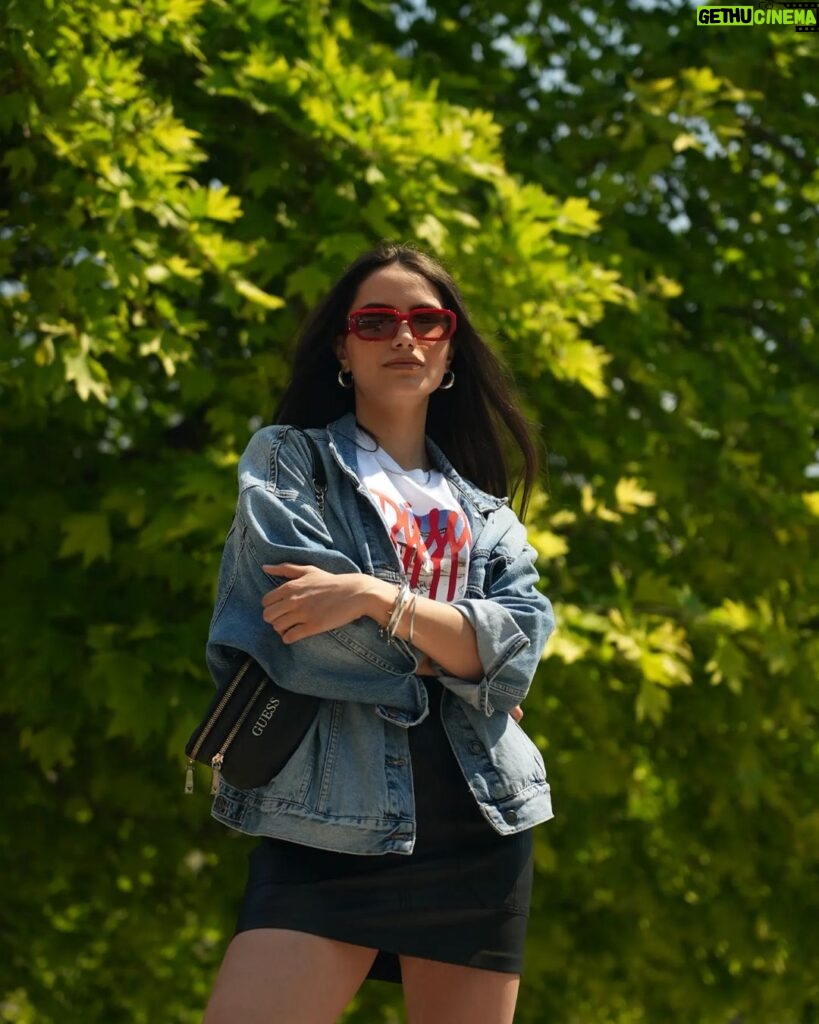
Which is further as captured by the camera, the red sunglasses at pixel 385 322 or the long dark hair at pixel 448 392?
the long dark hair at pixel 448 392

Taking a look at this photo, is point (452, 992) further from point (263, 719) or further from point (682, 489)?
point (682, 489)

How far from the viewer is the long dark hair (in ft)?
9.04

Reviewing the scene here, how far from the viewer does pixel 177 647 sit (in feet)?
14.8

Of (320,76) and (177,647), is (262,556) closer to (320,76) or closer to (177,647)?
(177,647)

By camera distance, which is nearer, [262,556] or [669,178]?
[262,556]

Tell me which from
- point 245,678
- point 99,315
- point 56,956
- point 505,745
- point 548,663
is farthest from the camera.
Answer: point 56,956

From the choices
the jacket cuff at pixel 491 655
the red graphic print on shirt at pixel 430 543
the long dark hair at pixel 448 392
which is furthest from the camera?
the long dark hair at pixel 448 392

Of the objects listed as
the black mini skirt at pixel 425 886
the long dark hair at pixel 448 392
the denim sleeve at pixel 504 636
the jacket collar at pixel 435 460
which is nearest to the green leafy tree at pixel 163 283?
the long dark hair at pixel 448 392

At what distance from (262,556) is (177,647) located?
7.18ft

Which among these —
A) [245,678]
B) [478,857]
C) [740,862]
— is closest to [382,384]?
[245,678]

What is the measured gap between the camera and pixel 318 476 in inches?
99.4

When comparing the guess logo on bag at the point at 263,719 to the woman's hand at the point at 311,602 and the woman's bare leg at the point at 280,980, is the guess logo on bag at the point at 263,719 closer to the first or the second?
the woman's hand at the point at 311,602

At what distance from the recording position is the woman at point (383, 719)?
7.65ft

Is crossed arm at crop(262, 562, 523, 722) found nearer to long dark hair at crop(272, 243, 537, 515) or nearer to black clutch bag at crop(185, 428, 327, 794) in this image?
black clutch bag at crop(185, 428, 327, 794)
